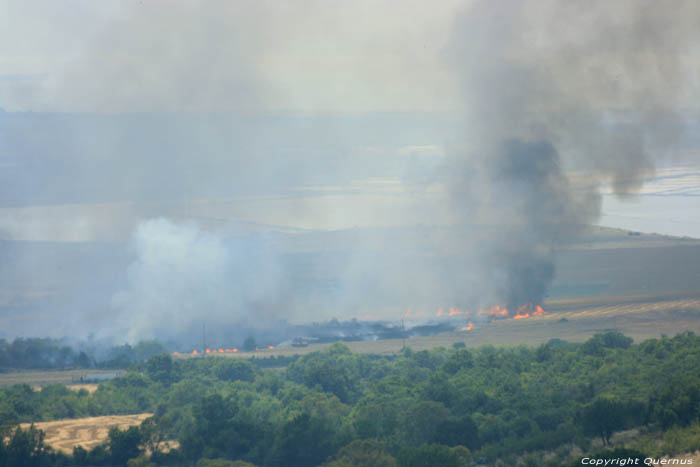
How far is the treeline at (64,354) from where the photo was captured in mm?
131500

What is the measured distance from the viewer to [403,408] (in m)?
75.4

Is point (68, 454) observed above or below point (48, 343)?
below

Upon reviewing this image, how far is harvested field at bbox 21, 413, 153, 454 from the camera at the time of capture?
75500 millimetres

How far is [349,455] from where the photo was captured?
5925 centimetres

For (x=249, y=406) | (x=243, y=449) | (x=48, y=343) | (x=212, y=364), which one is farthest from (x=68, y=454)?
(x=48, y=343)

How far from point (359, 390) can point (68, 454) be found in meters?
33.6

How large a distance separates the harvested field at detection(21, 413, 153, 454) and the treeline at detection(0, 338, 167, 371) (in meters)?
41.1

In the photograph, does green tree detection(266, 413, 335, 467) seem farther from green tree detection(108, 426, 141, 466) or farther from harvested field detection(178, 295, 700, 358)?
harvested field detection(178, 295, 700, 358)

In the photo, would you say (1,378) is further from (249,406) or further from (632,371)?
(632,371)

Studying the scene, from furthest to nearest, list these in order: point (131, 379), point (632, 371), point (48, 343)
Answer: point (48, 343)
point (131, 379)
point (632, 371)

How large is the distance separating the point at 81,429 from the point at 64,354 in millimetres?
55790

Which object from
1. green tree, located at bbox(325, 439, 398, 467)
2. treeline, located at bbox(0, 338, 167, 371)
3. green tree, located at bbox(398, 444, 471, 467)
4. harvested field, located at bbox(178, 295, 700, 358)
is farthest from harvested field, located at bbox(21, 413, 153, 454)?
harvested field, located at bbox(178, 295, 700, 358)

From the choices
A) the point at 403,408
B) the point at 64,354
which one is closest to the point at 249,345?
the point at 64,354

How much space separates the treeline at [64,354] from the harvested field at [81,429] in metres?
41.1
